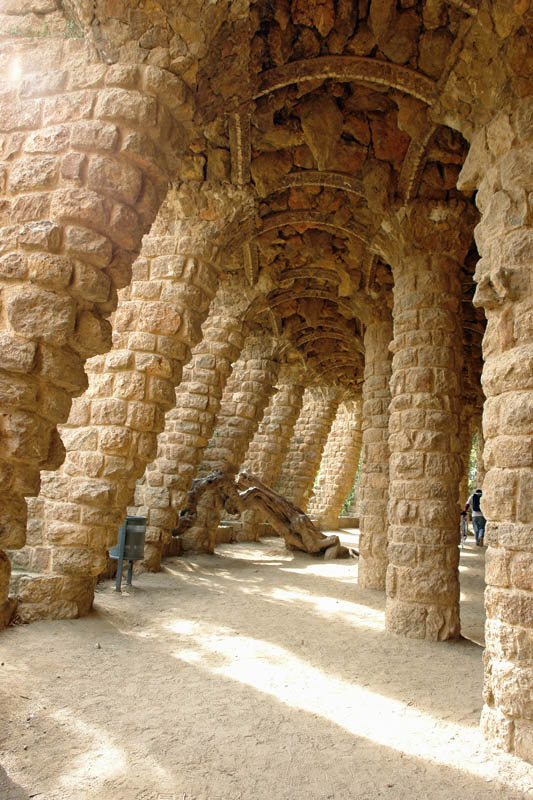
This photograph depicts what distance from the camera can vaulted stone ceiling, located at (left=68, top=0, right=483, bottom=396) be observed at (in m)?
4.10

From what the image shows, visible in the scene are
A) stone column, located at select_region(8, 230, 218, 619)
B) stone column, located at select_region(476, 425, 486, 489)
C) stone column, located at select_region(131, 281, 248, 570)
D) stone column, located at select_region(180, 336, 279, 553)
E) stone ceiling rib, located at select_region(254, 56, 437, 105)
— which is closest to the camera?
stone ceiling rib, located at select_region(254, 56, 437, 105)

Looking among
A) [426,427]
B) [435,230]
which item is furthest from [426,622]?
[435,230]

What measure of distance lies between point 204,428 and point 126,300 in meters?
3.56

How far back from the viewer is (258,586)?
8.72 m

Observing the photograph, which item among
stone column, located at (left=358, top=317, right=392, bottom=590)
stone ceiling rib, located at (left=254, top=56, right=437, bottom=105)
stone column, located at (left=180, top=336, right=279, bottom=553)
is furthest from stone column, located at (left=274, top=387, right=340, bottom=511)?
stone ceiling rib, located at (left=254, top=56, right=437, bottom=105)

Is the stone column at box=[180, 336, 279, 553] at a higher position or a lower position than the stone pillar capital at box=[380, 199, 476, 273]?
lower

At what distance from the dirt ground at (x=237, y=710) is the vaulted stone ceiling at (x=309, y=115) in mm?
3905

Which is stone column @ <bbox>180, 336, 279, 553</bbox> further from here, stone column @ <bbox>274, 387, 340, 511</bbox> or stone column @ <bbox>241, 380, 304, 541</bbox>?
stone column @ <bbox>274, 387, 340, 511</bbox>

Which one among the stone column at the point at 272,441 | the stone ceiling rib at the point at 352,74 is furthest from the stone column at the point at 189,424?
the stone column at the point at 272,441

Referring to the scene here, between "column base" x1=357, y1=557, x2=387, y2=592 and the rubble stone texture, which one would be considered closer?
the rubble stone texture

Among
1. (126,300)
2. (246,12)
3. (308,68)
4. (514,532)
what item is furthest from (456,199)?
(514,532)

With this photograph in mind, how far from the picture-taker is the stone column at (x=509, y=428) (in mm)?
Result: 3193

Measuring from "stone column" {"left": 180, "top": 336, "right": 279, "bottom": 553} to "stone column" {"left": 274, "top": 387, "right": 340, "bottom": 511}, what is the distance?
5197 millimetres

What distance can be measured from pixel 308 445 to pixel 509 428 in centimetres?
1476
